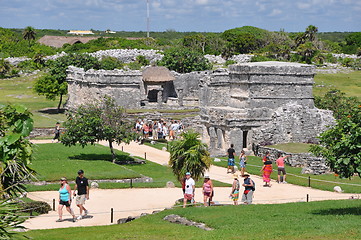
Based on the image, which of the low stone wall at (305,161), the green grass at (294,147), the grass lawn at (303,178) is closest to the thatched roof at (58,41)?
the green grass at (294,147)

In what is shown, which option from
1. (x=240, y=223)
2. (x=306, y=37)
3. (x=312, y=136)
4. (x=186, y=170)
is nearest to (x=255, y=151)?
(x=312, y=136)

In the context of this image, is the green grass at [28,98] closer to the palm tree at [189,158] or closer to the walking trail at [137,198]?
the walking trail at [137,198]

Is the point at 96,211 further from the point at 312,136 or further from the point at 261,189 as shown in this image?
the point at 312,136

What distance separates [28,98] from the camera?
60.9 meters

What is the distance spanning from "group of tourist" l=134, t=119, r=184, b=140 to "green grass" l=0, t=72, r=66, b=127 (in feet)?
22.6

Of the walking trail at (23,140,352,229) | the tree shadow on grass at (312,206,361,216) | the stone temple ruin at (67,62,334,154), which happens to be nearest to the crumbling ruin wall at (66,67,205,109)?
the stone temple ruin at (67,62,334,154)

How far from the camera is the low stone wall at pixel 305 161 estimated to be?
30469mm

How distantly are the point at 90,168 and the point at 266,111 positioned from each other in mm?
12415

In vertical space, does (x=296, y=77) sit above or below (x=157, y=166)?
above

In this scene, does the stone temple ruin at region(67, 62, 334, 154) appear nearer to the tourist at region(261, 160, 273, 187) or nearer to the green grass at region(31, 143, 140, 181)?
the green grass at region(31, 143, 140, 181)

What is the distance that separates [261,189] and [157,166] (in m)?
7.15

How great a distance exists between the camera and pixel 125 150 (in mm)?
36812

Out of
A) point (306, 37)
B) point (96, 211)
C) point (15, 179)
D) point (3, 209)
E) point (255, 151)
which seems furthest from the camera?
point (306, 37)

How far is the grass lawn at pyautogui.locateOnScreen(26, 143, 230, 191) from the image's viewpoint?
26902mm
